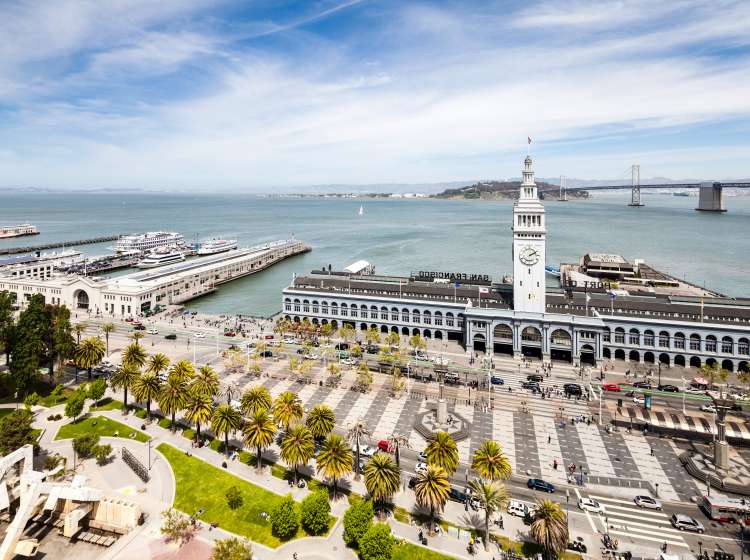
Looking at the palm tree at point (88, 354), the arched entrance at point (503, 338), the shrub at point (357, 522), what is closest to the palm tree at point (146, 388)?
the palm tree at point (88, 354)

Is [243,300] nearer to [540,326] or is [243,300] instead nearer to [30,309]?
[30,309]

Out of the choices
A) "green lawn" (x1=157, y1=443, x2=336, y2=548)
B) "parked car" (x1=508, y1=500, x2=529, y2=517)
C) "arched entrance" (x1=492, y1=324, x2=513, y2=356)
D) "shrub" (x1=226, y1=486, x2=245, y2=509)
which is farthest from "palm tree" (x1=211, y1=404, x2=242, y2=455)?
"arched entrance" (x1=492, y1=324, x2=513, y2=356)

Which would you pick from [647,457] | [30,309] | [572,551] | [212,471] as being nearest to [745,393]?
[647,457]

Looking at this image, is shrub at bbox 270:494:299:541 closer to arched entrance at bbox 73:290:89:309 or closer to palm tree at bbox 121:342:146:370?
palm tree at bbox 121:342:146:370

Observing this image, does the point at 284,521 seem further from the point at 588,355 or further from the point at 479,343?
the point at 588,355

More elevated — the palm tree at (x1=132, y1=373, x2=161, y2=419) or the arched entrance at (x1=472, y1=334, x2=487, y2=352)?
the palm tree at (x1=132, y1=373, x2=161, y2=419)

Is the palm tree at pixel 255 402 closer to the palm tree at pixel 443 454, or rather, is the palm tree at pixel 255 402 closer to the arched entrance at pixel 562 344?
the palm tree at pixel 443 454

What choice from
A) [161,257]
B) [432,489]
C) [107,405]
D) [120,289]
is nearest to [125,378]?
[107,405]
